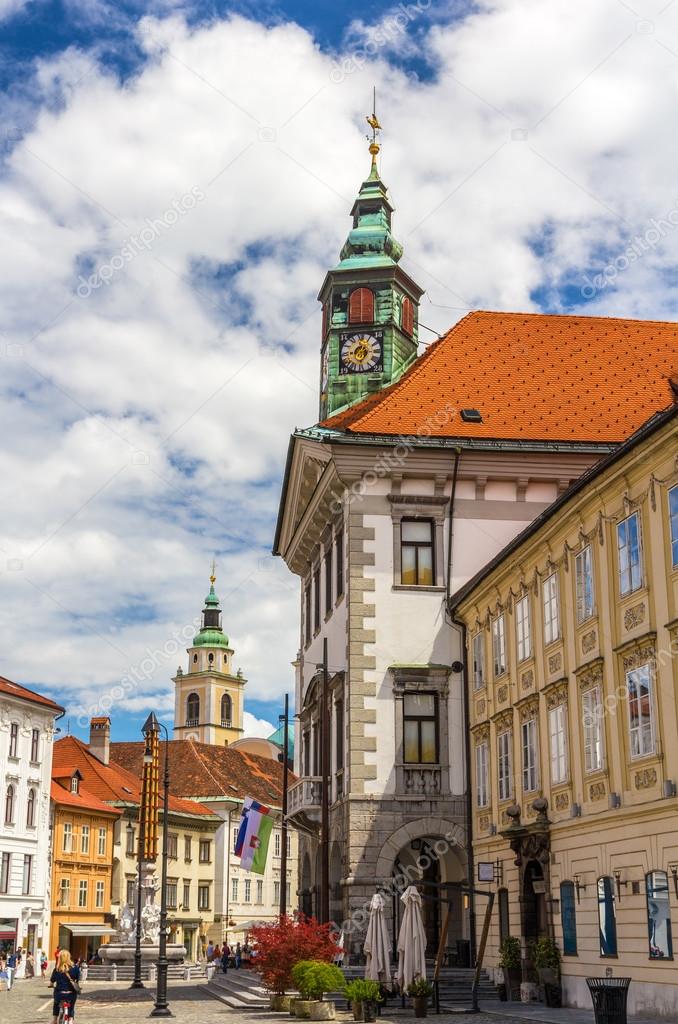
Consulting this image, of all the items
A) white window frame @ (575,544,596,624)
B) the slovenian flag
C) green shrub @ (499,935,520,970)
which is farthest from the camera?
the slovenian flag

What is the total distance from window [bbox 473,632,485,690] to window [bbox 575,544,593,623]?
711cm

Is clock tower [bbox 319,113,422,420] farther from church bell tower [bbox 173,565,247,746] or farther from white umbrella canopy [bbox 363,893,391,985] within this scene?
church bell tower [bbox 173,565,247,746]

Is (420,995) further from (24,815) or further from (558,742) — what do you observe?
(24,815)

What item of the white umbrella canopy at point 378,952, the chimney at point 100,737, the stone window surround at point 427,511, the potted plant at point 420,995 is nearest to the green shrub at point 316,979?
the potted plant at point 420,995

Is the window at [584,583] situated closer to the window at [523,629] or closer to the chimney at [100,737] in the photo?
the window at [523,629]

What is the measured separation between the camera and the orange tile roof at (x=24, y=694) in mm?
61456

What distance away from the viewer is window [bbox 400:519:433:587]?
33875 millimetres

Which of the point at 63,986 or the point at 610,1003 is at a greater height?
the point at 610,1003

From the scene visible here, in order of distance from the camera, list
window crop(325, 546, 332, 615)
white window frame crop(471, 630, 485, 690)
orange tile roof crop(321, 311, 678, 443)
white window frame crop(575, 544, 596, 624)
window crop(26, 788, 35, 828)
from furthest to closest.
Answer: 1. window crop(26, 788, 35, 828)
2. window crop(325, 546, 332, 615)
3. orange tile roof crop(321, 311, 678, 443)
4. white window frame crop(471, 630, 485, 690)
5. white window frame crop(575, 544, 596, 624)

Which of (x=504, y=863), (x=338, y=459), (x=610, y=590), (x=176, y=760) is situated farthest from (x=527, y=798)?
(x=176, y=760)

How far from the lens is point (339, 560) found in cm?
3597

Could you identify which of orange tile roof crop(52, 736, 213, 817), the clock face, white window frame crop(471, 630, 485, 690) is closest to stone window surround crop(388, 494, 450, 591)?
white window frame crop(471, 630, 485, 690)

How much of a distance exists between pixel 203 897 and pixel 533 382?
193 feet

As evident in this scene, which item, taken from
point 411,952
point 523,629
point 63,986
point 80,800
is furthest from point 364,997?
point 80,800
